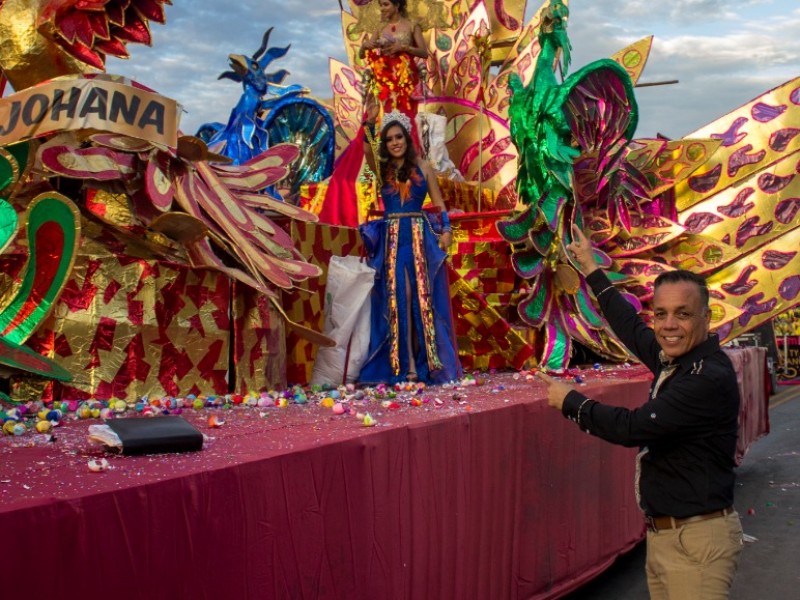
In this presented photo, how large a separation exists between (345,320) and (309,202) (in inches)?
79.0

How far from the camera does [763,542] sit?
492cm

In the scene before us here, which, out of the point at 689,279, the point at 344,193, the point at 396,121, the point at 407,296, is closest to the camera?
the point at 689,279

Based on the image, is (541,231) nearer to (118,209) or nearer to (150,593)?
(118,209)

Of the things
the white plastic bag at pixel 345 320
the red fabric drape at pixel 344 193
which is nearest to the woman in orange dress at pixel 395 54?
the red fabric drape at pixel 344 193

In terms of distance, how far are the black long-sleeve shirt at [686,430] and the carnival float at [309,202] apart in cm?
193

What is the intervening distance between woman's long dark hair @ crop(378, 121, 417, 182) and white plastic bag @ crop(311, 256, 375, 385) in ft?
1.56

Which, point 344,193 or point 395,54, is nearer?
point 395,54

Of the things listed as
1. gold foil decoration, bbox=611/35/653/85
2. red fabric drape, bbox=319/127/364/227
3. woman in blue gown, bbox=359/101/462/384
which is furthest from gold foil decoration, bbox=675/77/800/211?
woman in blue gown, bbox=359/101/462/384

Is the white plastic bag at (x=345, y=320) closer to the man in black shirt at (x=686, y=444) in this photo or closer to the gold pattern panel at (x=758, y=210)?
the man in black shirt at (x=686, y=444)

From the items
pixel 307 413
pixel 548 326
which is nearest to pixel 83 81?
pixel 307 413

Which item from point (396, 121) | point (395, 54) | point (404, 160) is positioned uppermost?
point (395, 54)

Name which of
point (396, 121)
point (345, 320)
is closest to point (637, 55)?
point (396, 121)

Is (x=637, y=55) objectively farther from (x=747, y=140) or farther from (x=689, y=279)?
(x=689, y=279)

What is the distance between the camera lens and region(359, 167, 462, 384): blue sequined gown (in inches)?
179
